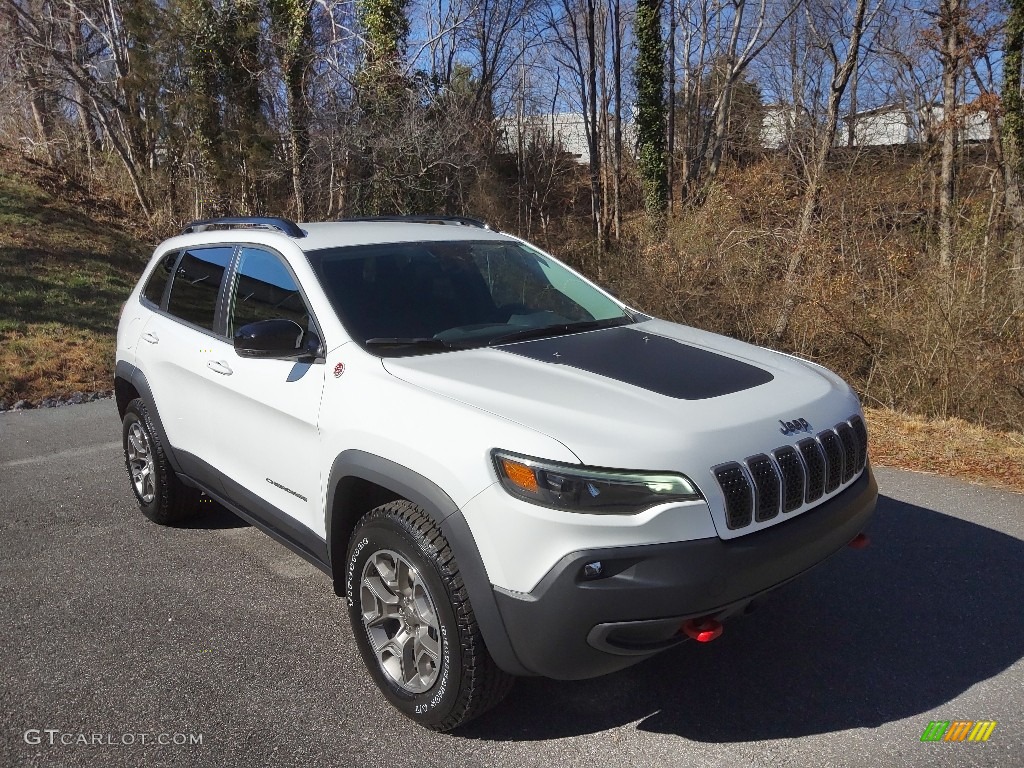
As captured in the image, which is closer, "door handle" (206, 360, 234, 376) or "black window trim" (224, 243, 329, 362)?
"black window trim" (224, 243, 329, 362)

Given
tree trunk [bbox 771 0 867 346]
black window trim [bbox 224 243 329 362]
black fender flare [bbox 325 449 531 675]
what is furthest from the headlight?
tree trunk [bbox 771 0 867 346]

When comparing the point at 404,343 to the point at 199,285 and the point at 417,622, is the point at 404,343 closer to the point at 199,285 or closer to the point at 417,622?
the point at 417,622

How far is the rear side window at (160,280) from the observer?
506 cm

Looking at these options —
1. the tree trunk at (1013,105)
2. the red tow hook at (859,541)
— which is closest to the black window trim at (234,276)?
the red tow hook at (859,541)

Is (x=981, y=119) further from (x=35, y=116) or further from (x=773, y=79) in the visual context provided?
(x=35, y=116)

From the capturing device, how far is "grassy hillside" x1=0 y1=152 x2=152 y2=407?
10.1m

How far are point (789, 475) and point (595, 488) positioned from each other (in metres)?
0.73

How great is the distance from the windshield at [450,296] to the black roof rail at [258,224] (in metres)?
0.30

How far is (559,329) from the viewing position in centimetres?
390

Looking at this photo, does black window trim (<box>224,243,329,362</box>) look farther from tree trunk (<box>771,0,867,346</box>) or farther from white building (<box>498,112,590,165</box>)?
white building (<box>498,112,590,165</box>)

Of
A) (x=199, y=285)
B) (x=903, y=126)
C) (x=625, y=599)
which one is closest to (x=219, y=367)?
(x=199, y=285)

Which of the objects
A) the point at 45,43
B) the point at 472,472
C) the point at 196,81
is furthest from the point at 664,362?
the point at 45,43

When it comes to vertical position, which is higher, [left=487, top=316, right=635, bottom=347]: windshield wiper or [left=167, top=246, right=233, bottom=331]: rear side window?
[left=167, top=246, right=233, bottom=331]: rear side window

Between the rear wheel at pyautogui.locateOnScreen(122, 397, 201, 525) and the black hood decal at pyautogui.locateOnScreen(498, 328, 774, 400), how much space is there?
2.51m
